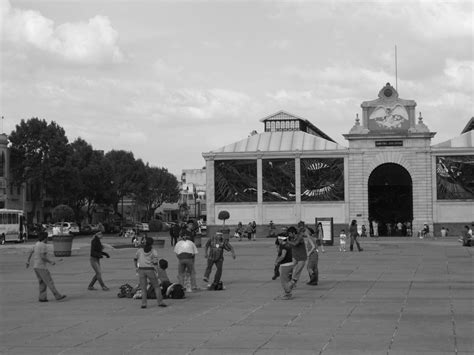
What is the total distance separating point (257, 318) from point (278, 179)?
53777mm

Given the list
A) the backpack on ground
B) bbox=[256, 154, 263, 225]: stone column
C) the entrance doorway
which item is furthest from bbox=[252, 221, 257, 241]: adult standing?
the backpack on ground

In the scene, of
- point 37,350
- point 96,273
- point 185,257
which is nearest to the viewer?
point 37,350

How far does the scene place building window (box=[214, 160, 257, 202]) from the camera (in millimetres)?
68375

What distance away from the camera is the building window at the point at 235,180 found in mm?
68375

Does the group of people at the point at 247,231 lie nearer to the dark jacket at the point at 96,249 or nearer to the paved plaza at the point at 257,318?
the paved plaza at the point at 257,318

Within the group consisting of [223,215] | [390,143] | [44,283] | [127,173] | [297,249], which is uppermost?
[390,143]

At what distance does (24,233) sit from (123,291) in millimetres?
44302

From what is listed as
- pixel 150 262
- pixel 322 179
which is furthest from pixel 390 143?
pixel 150 262

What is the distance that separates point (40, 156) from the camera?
77500 millimetres

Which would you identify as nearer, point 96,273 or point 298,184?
point 96,273

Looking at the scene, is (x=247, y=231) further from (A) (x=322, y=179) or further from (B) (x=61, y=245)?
(B) (x=61, y=245)

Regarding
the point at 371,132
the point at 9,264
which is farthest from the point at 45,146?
the point at 9,264

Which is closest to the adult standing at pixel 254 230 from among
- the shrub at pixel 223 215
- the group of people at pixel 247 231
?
the group of people at pixel 247 231

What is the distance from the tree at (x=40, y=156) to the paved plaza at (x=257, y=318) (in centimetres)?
5304
